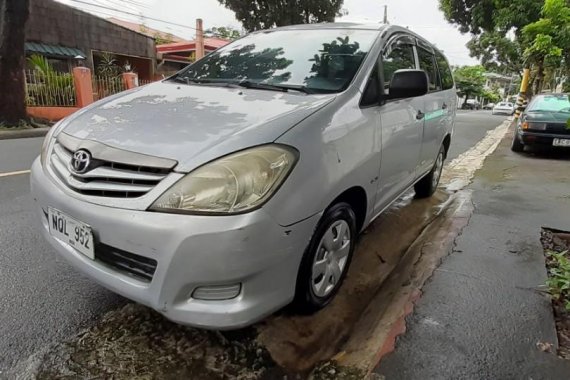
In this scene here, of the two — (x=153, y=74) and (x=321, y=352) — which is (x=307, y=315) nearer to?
Result: (x=321, y=352)

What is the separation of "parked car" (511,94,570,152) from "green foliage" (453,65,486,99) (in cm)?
4349

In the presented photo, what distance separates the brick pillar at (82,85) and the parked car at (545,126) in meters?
11.6

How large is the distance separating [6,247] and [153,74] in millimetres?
20323

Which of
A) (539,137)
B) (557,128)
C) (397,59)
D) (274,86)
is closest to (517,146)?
(539,137)

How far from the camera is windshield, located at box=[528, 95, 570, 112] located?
7984mm

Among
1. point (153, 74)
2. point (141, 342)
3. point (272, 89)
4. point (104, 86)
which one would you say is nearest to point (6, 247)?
point (141, 342)

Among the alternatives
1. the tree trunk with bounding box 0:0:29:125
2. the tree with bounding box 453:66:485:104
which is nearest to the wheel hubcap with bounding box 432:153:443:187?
the tree trunk with bounding box 0:0:29:125

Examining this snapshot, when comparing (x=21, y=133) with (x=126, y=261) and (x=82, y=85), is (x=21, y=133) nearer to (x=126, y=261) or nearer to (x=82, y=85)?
(x=82, y=85)

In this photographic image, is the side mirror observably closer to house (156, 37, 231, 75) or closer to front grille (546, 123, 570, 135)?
front grille (546, 123, 570, 135)

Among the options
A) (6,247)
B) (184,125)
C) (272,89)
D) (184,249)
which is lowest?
(6,247)

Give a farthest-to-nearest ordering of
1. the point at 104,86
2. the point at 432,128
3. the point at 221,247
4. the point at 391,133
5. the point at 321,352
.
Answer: the point at 104,86
the point at 432,128
the point at 391,133
the point at 321,352
the point at 221,247

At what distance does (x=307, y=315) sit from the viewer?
7.29 ft

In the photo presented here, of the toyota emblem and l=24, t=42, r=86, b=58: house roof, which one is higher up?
l=24, t=42, r=86, b=58: house roof

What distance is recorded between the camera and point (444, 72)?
4539 mm
